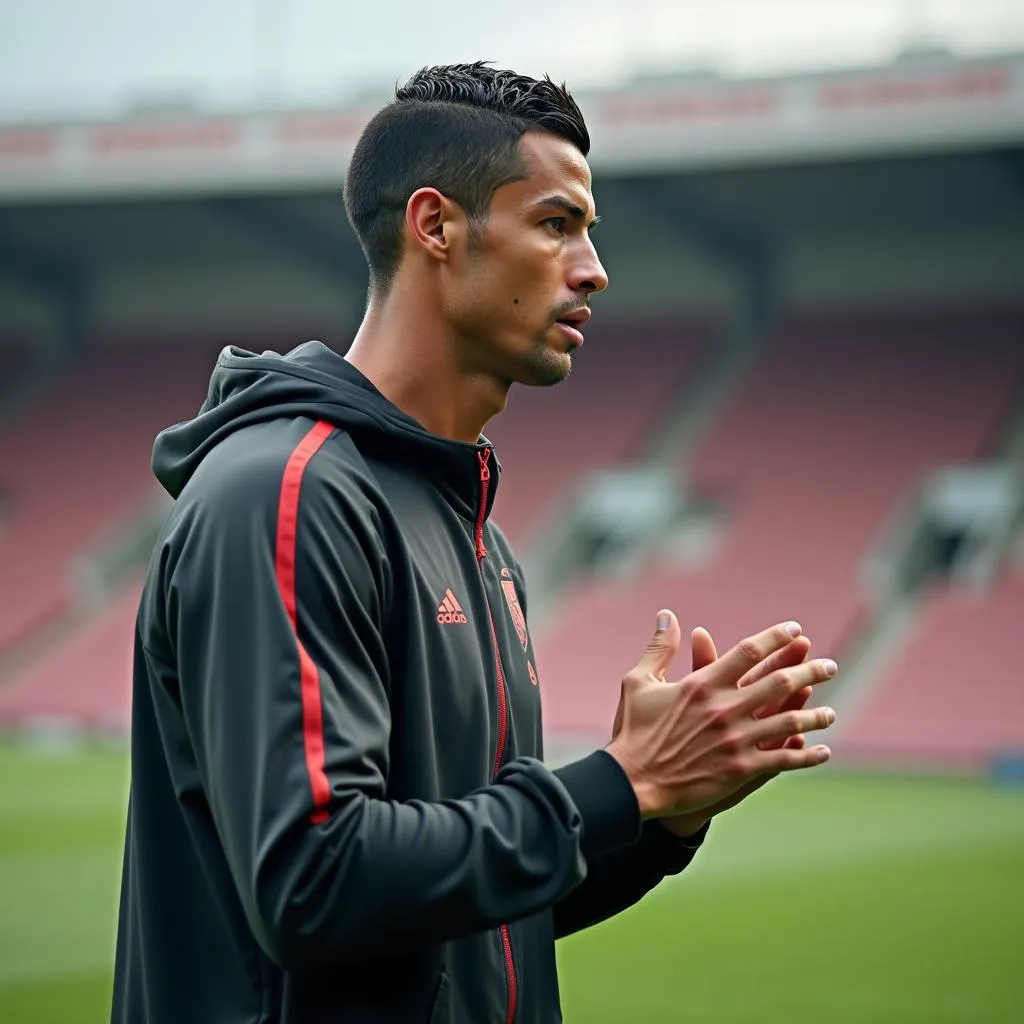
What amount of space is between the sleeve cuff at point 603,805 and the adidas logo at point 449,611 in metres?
Answer: 0.25

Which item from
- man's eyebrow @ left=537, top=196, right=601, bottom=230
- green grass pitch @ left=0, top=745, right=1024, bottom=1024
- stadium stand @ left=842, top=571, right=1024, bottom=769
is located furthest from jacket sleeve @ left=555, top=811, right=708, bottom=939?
stadium stand @ left=842, top=571, right=1024, bottom=769

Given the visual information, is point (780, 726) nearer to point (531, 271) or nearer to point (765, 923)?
point (531, 271)

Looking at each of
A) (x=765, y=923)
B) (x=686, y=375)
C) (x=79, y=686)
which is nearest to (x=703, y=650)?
(x=765, y=923)

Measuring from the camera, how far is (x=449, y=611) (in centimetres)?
194

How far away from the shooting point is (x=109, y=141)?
25047mm

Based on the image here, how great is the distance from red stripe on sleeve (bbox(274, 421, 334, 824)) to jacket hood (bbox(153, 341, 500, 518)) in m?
0.17

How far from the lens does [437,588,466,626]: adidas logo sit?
192cm

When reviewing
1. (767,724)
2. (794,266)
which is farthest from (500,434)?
(767,724)

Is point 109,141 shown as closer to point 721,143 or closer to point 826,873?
point 721,143

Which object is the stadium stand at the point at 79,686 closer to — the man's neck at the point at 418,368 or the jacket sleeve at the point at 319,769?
the man's neck at the point at 418,368

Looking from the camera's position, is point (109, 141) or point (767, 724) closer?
point (767, 724)

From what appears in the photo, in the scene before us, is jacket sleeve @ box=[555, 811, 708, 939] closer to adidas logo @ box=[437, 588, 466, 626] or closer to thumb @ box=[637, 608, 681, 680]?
thumb @ box=[637, 608, 681, 680]

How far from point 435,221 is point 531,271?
0.15m

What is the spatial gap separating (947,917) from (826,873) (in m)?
1.54
